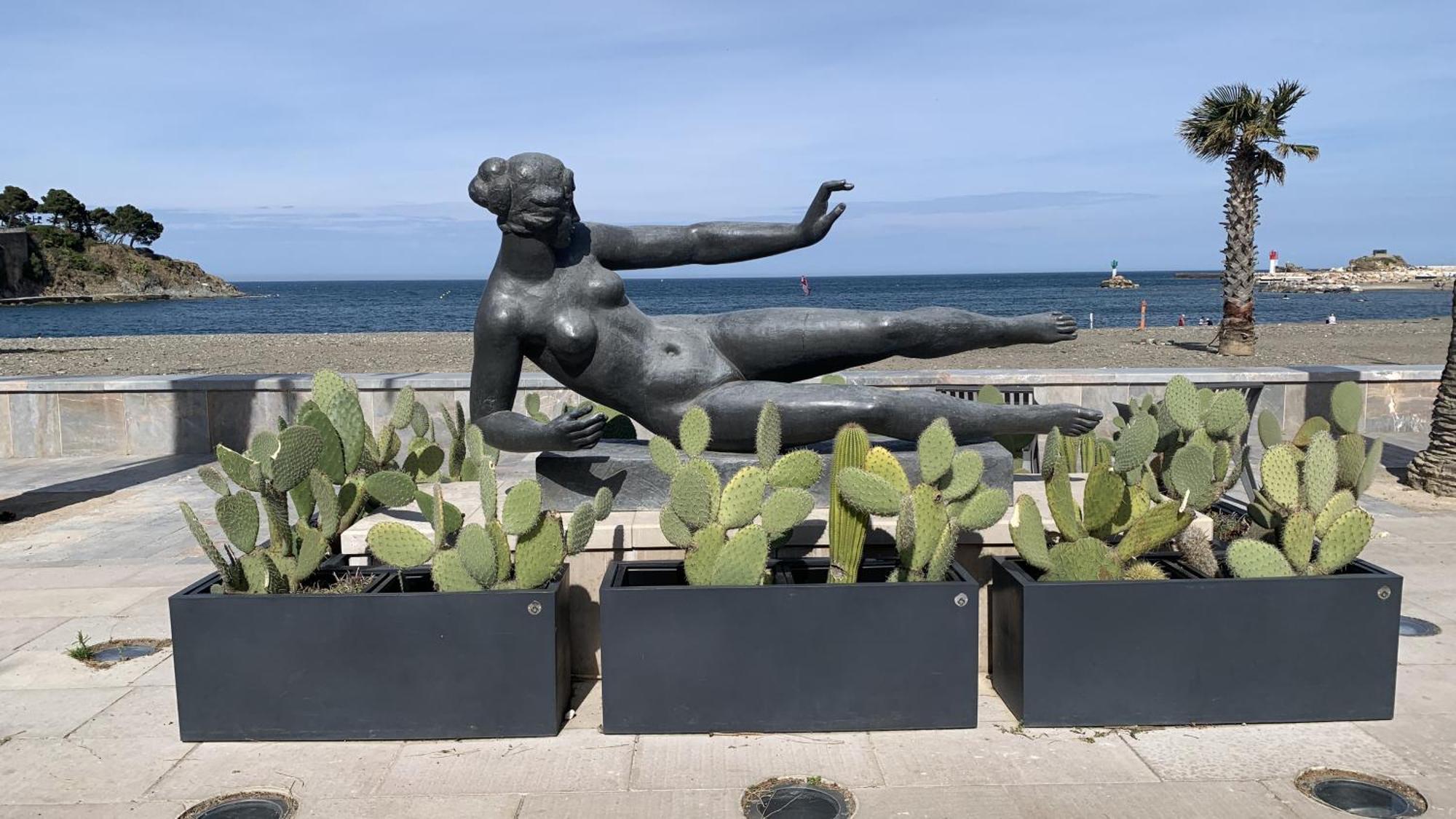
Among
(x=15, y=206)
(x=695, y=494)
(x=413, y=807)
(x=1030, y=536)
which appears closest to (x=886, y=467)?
(x=1030, y=536)

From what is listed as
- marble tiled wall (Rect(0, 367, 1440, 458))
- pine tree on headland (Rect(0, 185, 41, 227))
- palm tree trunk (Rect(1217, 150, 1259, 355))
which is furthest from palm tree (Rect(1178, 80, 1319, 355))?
pine tree on headland (Rect(0, 185, 41, 227))

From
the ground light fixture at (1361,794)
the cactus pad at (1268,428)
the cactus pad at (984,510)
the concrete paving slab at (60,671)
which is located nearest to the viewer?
the ground light fixture at (1361,794)

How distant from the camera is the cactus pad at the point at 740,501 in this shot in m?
3.67

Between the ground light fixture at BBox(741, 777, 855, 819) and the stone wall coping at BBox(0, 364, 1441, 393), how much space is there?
584 centimetres

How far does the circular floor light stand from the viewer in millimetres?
4573

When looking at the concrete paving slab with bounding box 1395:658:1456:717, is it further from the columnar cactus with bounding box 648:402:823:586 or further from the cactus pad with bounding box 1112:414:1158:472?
the columnar cactus with bounding box 648:402:823:586

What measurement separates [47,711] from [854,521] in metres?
3.00

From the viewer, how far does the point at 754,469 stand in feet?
12.2

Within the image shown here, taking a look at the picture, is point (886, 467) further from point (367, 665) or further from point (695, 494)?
point (367, 665)

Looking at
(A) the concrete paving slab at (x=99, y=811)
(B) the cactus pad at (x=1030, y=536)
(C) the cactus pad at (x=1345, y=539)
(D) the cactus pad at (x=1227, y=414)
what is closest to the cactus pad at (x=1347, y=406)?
(D) the cactus pad at (x=1227, y=414)

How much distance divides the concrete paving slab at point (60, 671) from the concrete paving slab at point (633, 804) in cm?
211

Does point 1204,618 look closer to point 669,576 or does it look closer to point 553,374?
point 669,576

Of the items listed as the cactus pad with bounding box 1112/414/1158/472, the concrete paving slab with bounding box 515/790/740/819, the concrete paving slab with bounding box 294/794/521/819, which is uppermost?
the cactus pad with bounding box 1112/414/1158/472

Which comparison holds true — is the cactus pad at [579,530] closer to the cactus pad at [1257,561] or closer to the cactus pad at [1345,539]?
the cactus pad at [1257,561]
